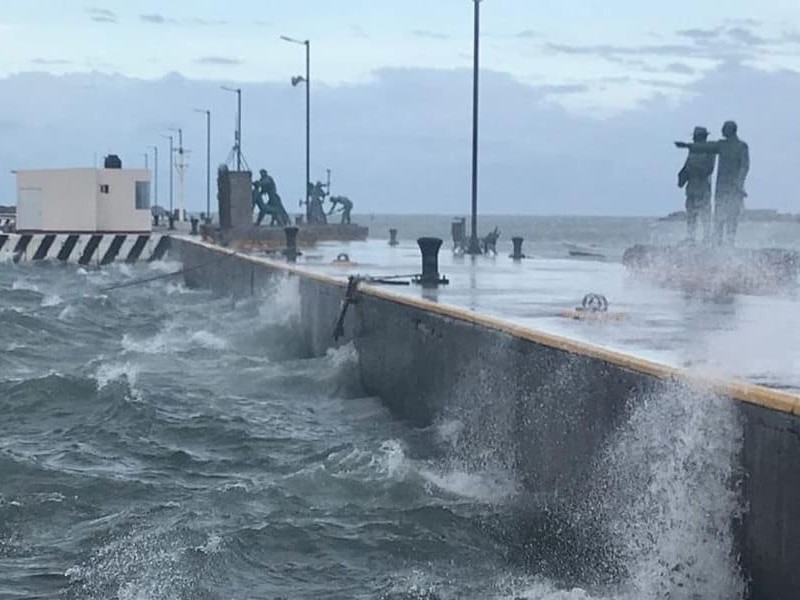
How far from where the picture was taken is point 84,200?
171 ft

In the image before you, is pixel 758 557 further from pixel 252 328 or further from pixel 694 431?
pixel 252 328

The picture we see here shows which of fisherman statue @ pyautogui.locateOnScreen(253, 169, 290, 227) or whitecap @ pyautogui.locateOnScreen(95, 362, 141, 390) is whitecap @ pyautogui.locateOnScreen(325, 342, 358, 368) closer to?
whitecap @ pyautogui.locateOnScreen(95, 362, 141, 390)

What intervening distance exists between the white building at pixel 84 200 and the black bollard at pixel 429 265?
3425 cm

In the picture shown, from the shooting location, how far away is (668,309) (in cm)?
1514

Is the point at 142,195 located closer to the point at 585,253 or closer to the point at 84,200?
the point at 84,200

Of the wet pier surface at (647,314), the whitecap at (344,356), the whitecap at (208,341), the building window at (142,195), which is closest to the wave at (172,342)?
the whitecap at (208,341)

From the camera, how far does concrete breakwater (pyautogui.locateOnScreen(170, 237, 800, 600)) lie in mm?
7664

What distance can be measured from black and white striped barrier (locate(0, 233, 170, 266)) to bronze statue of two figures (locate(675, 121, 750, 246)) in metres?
30.7

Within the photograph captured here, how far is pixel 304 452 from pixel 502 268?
13.0m

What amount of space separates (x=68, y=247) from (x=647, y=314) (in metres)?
38.2

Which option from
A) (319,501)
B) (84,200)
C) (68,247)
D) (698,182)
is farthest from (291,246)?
(84,200)

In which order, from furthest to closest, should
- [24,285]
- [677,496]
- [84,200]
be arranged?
[84,200] < [24,285] < [677,496]

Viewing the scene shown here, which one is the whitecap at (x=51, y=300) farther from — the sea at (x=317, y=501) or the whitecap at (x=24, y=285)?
the sea at (x=317, y=501)

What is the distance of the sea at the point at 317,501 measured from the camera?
859 centimetres
